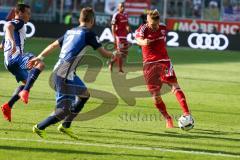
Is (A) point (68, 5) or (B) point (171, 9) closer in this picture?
(B) point (171, 9)

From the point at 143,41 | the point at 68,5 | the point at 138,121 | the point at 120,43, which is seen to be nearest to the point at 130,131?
the point at 138,121

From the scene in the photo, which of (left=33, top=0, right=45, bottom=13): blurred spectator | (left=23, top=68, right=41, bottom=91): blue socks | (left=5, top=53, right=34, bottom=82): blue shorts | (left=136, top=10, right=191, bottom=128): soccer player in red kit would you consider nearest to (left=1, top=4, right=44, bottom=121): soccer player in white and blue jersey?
(left=5, top=53, right=34, bottom=82): blue shorts

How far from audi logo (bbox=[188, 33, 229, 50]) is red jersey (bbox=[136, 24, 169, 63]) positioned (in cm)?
2258

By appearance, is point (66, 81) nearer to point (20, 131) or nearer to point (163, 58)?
point (20, 131)

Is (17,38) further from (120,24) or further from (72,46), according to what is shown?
(120,24)

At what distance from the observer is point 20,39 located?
45.6 feet

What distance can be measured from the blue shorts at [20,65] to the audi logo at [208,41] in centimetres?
2342

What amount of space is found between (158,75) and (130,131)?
181 cm

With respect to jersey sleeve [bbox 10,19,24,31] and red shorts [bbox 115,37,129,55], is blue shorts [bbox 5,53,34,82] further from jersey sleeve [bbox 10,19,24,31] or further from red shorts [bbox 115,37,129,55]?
red shorts [bbox 115,37,129,55]

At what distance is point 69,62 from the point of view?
38.3 feet

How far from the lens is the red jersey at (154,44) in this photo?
46.2ft

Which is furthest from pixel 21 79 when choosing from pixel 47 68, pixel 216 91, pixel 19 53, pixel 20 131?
pixel 47 68

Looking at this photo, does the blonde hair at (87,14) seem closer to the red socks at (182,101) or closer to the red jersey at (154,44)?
the red jersey at (154,44)

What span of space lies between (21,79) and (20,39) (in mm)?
768
